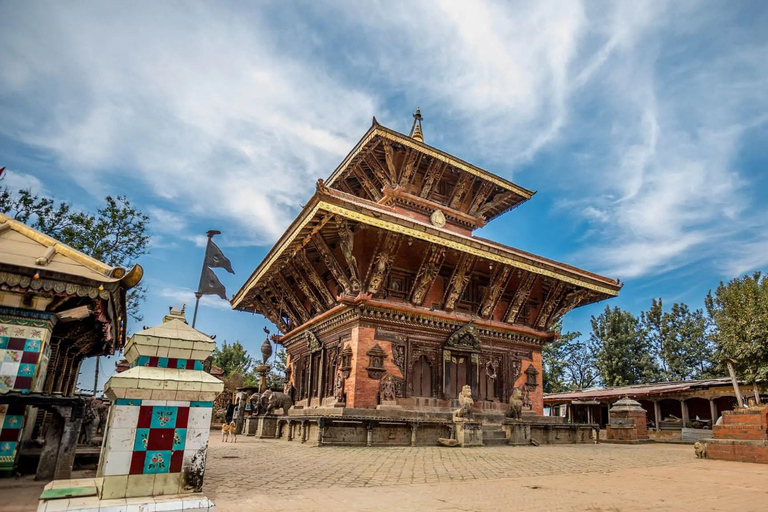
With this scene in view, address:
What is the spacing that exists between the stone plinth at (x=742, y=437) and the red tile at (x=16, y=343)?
42.8 feet

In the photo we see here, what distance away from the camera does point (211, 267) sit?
18.7m

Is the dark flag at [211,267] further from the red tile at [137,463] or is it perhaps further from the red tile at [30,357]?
the red tile at [137,463]

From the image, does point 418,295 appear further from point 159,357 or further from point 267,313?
point 159,357

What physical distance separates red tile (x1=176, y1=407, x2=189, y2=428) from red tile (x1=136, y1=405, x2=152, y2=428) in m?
0.20

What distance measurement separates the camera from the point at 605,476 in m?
7.38

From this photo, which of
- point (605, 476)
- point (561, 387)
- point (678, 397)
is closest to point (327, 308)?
point (605, 476)

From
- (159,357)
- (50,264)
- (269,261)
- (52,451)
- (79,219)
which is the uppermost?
(79,219)

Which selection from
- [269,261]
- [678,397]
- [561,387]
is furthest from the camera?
[561,387]

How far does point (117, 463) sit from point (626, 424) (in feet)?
68.0

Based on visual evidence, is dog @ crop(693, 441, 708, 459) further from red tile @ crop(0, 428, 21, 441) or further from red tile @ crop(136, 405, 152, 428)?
red tile @ crop(0, 428, 21, 441)

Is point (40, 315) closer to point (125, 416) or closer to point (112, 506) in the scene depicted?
point (125, 416)

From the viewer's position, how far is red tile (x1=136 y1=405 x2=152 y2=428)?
3.52m

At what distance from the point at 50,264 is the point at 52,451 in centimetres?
199

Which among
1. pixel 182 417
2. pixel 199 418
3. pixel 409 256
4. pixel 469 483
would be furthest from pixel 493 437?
pixel 182 417
